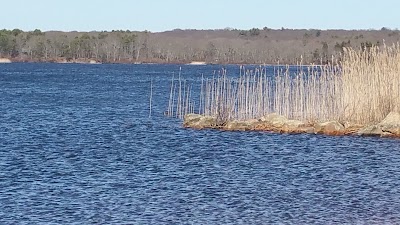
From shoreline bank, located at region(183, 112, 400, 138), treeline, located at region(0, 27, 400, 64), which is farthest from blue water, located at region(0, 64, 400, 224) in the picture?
treeline, located at region(0, 27, 400, 64)

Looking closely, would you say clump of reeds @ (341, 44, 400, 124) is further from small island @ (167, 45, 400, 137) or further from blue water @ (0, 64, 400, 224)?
blue water @ (0, 64, 400, 224)

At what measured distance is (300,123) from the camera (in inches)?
1319

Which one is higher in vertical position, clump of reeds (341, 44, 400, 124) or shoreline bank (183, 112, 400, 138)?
clump of reeds (341, 44, 400, 124)

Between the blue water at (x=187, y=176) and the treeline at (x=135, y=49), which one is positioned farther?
the treeline at (x=135, y=49)

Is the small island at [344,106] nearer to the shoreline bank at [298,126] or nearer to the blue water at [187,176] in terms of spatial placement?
the shoreline bank at [298,126]

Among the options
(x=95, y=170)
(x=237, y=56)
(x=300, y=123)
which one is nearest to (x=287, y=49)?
(x=237, y=56)

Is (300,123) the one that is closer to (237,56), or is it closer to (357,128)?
(357,128)

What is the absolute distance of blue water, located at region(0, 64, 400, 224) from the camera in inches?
697

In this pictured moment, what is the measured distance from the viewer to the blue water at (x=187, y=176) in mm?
17703

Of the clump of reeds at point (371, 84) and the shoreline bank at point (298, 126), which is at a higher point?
the clump of reeds at point (371, 84)

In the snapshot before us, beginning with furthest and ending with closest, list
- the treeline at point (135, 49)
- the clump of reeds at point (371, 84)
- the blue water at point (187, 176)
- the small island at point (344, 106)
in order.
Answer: the treeline at point (135, 49) < the small island at point (344, 106) < the clump of reeds at point (371, 84) < the blue water at point (187, 176)

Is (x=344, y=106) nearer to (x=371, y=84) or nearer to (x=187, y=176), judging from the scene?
(x=371, y=84)

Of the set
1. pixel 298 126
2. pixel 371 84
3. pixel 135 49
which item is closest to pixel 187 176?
pixel 371 84

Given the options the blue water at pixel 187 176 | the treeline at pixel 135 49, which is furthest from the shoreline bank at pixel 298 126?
the treeline at pixel 135 49
